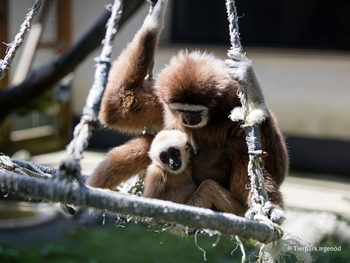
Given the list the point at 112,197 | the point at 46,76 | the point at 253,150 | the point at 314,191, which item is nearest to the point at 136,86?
the point at 253,150

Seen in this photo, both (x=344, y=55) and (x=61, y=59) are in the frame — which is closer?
(x=61, y=59)

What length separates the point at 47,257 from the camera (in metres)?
5.88

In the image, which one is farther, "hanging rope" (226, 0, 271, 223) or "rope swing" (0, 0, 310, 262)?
"hanging rope" (226, 0, 271, 223)

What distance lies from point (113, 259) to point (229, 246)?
5.35ft

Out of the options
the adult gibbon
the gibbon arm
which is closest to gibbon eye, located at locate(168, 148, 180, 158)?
the adult gibbon

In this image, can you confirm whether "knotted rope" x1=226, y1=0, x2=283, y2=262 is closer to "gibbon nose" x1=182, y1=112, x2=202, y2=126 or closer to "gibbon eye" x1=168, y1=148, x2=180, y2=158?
"gibbon nose" x1=182, y1=112, x2=202, y2=126

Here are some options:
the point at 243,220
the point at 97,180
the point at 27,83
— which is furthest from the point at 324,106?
the point at 243,220

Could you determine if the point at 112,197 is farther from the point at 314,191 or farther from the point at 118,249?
the point at 314,191

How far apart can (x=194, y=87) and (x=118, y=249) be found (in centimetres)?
388

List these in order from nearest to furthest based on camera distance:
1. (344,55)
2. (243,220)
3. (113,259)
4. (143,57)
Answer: (243,220) < (143,57) < (113,259) < (344,55)

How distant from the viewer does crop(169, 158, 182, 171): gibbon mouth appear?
3248 millimetres

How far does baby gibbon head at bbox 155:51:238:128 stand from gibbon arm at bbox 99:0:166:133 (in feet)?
0.75

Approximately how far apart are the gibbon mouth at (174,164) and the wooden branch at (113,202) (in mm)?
1103

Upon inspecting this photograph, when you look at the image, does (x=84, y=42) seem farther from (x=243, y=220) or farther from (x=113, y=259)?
(x=243, y=220)
